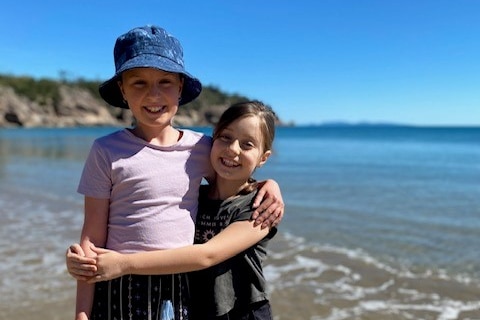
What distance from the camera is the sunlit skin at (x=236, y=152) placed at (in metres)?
2.21

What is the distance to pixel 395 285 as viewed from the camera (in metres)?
6.24

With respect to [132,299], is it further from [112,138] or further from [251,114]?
[251,114]

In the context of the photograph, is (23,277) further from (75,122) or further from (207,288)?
(75,122)

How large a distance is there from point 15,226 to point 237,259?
825 cm

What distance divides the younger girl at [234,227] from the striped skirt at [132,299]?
0.17 m

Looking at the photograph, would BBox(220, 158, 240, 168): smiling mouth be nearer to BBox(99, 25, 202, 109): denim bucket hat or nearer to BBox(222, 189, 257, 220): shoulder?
BBox(222, 189, 257, 220): shoulder

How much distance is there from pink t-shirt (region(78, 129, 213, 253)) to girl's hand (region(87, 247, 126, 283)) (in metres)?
0.11

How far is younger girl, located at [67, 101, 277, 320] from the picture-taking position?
212 centimetres

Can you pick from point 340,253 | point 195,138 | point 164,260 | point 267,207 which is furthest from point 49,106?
point 164,260

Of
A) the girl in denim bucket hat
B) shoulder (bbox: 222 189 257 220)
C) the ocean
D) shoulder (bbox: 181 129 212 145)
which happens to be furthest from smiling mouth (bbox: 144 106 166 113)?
the ocean

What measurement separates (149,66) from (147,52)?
87 mm

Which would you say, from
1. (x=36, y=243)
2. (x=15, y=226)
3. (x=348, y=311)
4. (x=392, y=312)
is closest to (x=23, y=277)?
(x=36, y=243)

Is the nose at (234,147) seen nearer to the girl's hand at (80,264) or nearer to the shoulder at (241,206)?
the shoulder at (241,206)

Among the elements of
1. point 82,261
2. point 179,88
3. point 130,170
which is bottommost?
point 82,261
